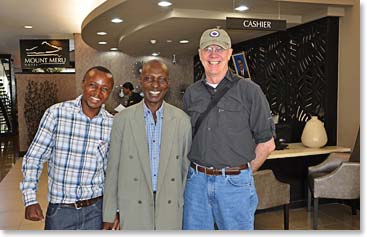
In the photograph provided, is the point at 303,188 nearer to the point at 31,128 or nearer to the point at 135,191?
the point at 135,191

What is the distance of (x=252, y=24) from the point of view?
3.43 m

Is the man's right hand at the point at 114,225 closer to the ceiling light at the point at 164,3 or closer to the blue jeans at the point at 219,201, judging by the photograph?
the blue jeans at the point at 219,201

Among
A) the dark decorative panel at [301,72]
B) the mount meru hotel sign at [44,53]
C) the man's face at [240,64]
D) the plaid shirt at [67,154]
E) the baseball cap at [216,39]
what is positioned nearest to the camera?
the plaid shirt at [67,154]

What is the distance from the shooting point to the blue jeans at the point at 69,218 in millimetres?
1743

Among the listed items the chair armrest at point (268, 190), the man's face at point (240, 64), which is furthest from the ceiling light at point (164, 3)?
the man's face at point (240, 64)

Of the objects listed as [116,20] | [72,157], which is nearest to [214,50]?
[72,157]

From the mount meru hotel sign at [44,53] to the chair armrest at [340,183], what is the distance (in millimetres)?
5893

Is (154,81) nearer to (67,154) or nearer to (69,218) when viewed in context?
(67,154)

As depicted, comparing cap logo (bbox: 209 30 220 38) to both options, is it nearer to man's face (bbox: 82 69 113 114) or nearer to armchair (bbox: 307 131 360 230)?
man's face (bbox: 82 69 113 114)

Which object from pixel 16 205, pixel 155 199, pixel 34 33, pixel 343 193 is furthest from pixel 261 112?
pixel 34 33

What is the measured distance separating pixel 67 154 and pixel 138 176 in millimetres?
334

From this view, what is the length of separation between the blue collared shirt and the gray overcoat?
0.02m

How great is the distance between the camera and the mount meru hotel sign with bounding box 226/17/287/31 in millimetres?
3395

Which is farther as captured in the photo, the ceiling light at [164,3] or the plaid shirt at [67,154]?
the ceiling light at [164,3]
